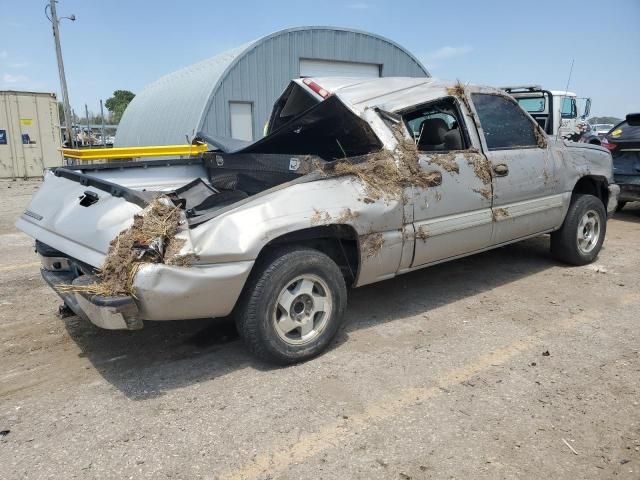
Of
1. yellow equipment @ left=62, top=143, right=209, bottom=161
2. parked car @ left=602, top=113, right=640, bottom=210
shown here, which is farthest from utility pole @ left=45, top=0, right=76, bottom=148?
parked car @ left=602, top=113, right=640, bottom=210

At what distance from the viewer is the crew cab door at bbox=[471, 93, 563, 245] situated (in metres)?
4.63

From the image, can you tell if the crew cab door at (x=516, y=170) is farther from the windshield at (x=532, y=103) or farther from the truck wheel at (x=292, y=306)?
the windshield at (x=532, y=103)

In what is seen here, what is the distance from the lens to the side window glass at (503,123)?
4.68 meters

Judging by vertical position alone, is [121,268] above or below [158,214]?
below

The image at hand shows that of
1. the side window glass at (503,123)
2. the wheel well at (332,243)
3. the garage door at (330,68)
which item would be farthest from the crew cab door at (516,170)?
the garage door at (330,68)

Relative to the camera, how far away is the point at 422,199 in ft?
13.1

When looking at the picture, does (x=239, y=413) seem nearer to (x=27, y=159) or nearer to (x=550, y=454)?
(x=550, y=454)

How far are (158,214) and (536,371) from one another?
2.62 meters

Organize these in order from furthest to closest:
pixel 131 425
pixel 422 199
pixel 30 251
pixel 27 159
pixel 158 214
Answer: pixel 27 159 → pixel 30 251 → pixel 422 199 → pixel 158 214 → pixel 131 425

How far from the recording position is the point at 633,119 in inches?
340

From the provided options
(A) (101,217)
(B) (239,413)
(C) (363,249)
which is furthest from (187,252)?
(C) (363,249)

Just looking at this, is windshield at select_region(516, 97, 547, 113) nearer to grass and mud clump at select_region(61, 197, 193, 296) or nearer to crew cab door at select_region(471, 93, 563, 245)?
crew cab door at select_region(471, 93, 563, 245)

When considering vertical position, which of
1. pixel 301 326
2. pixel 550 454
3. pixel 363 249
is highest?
pixel 363 249

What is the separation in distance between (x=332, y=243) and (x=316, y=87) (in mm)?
1718
